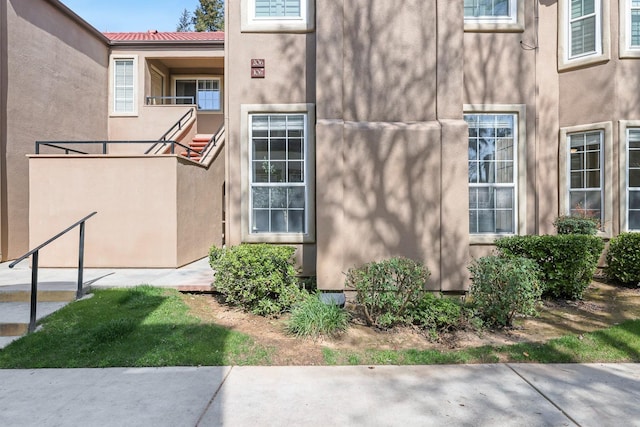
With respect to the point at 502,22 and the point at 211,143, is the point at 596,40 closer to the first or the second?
the point at 502,22

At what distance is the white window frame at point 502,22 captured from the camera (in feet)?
23.8

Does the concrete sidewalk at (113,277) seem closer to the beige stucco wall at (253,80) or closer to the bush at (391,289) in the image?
the beige stucco wall at (253,80)

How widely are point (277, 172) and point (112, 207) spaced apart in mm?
4014

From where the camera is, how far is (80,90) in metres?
12.0

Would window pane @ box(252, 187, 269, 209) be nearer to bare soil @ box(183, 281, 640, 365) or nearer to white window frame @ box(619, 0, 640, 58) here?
bare soil @ box(183, 281, 640, 365)

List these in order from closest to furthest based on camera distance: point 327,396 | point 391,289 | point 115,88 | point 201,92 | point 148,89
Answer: point 327,396 → point 391,289 → point 115,88 → point 148,89 → point 201,92

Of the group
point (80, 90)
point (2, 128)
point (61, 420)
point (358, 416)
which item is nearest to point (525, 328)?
point (358, 416)

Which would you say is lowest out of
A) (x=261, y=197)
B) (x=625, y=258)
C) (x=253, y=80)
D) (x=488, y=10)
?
(x=625, y=258)

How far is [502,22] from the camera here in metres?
7.32

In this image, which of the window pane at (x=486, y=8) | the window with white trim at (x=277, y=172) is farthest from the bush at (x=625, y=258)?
the window with white trim at (x=277, y=172)

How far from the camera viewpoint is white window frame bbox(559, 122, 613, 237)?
740cm

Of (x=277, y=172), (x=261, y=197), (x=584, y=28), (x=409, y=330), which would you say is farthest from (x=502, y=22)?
(x=409, y=330)

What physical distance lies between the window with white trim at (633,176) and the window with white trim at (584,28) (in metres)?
1.84

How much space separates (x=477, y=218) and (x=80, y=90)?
40.6 ft
